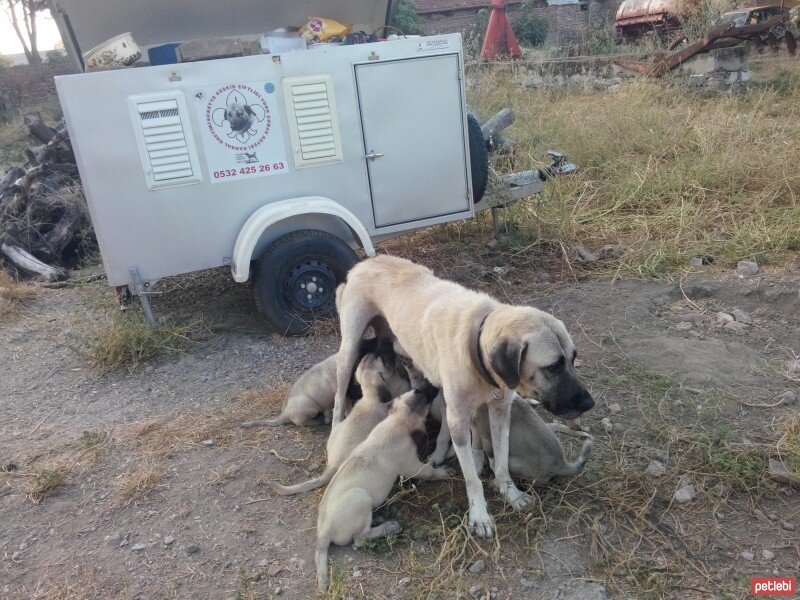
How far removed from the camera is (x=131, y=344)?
577 cm

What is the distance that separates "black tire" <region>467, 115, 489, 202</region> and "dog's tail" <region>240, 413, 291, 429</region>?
323 centimetres

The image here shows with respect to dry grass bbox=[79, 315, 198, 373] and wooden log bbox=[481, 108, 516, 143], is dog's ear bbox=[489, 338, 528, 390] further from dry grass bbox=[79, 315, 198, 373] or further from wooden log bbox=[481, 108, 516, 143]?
wooden log bbox=[481, 108, 516, 143]

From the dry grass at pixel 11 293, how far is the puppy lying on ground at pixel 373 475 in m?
5.43

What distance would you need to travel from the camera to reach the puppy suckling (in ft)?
12.7

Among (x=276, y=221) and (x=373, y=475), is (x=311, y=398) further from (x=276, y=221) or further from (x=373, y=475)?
(x=276, y=221)

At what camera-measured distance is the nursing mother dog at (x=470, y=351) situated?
310 cm

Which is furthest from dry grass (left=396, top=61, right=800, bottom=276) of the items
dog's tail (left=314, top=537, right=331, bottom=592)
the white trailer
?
dog's tail (left=314, top=537, right=331, bottom=592)

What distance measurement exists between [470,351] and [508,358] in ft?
1.00

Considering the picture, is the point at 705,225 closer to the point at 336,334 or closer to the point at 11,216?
the point at 336,334

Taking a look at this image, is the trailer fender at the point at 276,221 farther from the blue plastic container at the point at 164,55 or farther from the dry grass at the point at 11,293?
the dry grass at the point at 11,293

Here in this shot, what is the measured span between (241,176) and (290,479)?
9.09 ft

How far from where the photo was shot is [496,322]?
318cm

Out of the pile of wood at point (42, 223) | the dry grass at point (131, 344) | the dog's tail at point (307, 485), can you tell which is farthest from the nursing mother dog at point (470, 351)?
the pile of wood at point (42, 223)

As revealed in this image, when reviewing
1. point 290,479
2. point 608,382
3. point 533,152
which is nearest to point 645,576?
point 608,382
